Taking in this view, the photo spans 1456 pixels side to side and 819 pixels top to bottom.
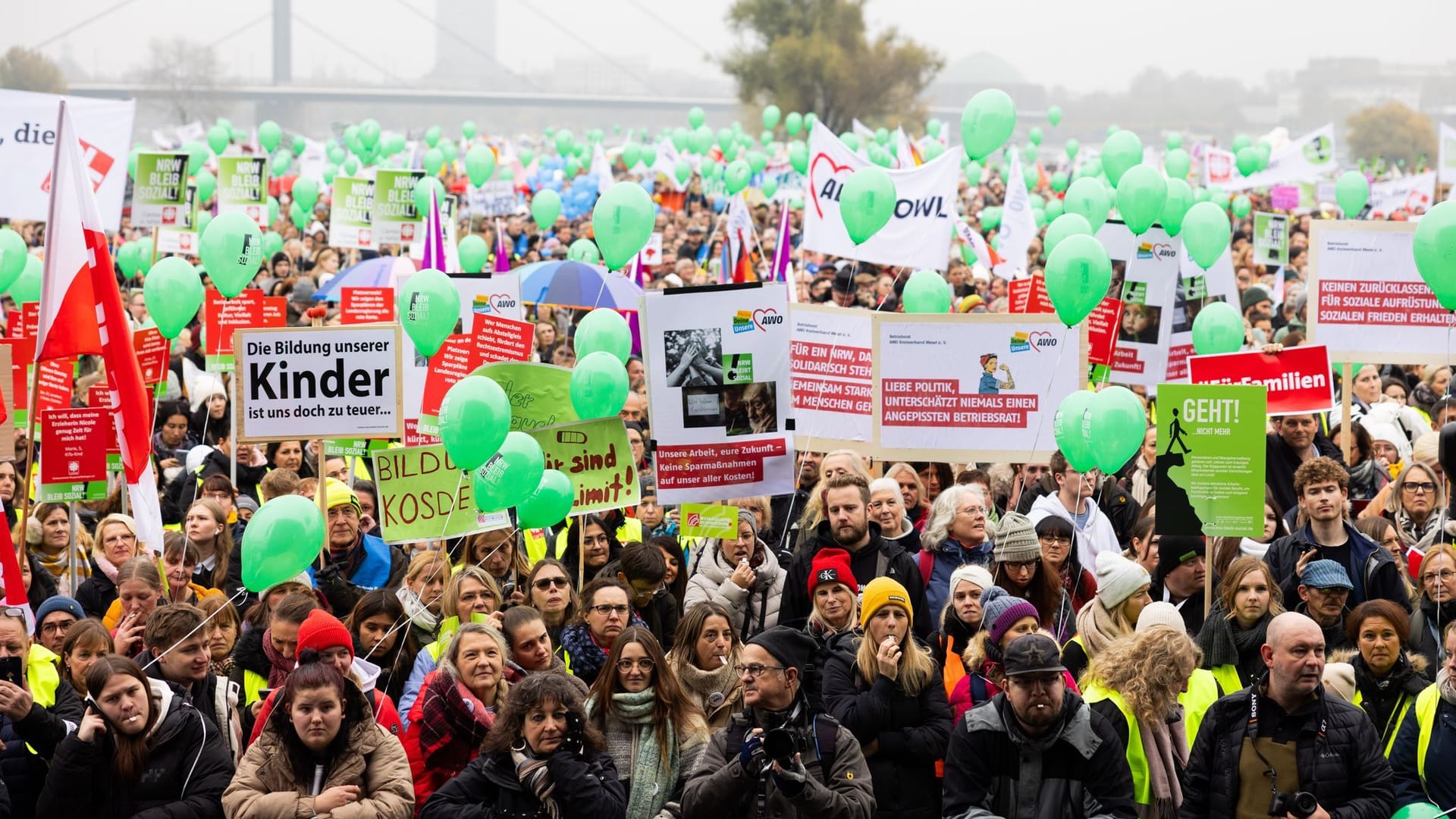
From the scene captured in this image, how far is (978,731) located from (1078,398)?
2826 millimetres

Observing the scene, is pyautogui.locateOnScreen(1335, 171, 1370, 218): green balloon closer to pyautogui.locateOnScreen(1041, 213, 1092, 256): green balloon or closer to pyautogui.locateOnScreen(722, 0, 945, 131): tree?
pyautogui.locateOnScreen(1041, 213, 1092, 256): green balloon

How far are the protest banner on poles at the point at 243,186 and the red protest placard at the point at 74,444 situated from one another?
1068 centimetres

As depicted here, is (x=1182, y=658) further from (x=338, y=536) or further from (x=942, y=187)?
(x=942, y=187)

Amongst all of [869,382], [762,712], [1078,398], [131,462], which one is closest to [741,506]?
[869,382]

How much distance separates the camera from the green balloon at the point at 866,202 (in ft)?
35.3

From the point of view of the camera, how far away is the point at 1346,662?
19.8 feet

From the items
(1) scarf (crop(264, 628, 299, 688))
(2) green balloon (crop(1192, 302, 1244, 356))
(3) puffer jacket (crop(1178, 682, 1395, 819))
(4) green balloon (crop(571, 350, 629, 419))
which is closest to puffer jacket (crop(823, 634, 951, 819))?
(3) puffer jacket (crop(1178, 682, 1395, 819))

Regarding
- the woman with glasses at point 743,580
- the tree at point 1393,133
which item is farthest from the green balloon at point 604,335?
the tree at point 1393,133

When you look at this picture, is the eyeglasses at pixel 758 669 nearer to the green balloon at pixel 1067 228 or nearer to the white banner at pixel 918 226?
the green balloon at pixel 1067 228

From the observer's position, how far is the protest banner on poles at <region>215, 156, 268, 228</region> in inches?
727

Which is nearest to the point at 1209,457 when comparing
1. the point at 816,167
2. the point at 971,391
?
the point at 971,391

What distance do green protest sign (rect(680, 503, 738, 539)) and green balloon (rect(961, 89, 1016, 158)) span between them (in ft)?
17.1

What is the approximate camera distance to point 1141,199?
1089cm

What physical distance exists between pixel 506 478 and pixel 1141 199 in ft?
17.1
